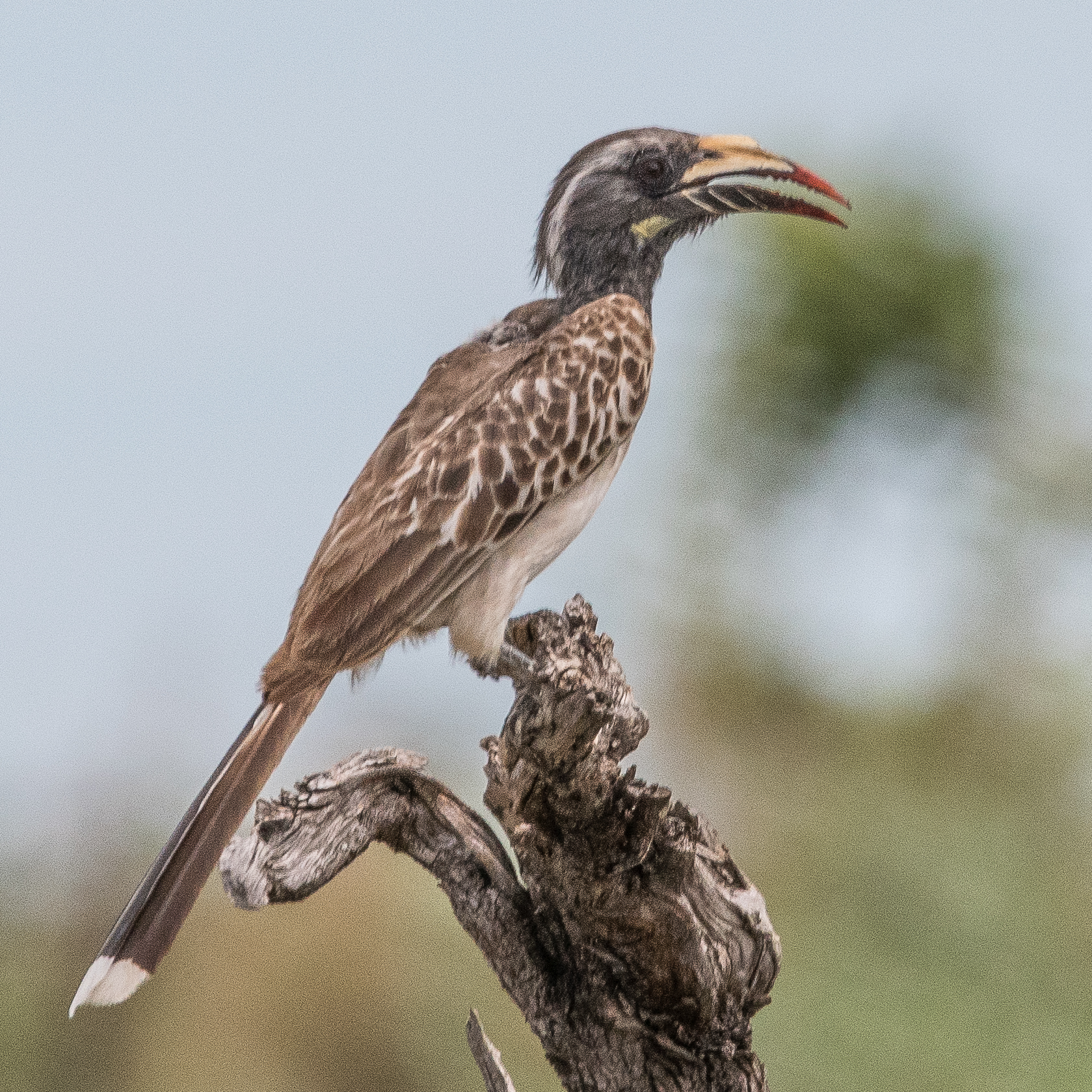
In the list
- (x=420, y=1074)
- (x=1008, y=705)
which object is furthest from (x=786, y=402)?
(x=420, y=1074)

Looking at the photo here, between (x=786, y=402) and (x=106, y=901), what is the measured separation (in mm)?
5951

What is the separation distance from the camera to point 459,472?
180 inches

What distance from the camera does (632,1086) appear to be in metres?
3.96

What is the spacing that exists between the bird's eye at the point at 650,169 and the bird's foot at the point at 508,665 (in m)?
1.93

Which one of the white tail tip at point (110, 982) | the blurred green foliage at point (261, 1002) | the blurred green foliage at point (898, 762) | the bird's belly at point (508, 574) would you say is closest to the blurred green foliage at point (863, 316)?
the blurred green foliage at point (898, 762)

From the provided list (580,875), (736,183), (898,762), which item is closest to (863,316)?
(898,762)

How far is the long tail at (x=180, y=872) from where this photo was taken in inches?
154

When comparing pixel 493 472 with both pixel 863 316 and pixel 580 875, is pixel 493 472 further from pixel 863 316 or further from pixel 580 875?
pixel 863 316

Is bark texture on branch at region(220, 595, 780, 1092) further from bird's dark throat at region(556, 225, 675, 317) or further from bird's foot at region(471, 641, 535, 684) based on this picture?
bird's dark throat at region(556, 225, 675, 317)

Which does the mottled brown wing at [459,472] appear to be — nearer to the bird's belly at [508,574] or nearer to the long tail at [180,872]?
the bird's belly at [508,574]

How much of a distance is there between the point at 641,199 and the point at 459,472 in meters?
1.48

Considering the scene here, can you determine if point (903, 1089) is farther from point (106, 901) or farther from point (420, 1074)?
point (106, 901)

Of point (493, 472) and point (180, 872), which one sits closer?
point (180, 872)

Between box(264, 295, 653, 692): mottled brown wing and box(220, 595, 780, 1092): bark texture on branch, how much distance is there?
0.45 metres
